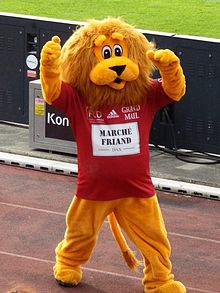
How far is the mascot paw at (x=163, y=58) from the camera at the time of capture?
8.73 meters

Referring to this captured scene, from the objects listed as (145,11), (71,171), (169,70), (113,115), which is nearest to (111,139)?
(113,115)

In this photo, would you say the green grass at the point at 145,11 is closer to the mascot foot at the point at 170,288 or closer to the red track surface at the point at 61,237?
the red track surface at the point at 61,237

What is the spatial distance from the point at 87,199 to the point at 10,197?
111 inches

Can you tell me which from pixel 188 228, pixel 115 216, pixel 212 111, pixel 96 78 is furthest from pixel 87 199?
pixel 212 111

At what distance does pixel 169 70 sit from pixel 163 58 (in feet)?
0.45

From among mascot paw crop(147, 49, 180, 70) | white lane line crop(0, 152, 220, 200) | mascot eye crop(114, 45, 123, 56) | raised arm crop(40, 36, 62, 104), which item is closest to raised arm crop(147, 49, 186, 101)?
mascot paw crop(147, 49, 180, 70)

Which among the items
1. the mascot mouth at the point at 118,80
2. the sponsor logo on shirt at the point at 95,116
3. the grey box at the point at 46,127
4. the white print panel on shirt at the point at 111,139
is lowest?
the grey box at the point at 46,127

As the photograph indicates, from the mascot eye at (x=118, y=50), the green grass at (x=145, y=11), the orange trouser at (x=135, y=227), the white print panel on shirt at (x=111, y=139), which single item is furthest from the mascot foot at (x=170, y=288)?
→ the green grass at (x=145, y=11)

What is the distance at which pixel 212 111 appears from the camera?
12.7 meters

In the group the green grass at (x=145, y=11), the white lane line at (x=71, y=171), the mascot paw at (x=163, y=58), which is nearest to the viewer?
the mascot paw at (x=163, y=58)

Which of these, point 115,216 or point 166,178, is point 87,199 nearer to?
point 115,216

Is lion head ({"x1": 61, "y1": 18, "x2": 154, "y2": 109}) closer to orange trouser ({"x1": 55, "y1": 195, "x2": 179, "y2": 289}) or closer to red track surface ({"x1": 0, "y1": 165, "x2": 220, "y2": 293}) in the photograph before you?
orange trouser ({"x1": 55, "y1": 195, "x2": 179, "y2": 289})

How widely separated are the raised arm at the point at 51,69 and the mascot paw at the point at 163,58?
2.21 feet

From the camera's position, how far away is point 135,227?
903 cm
